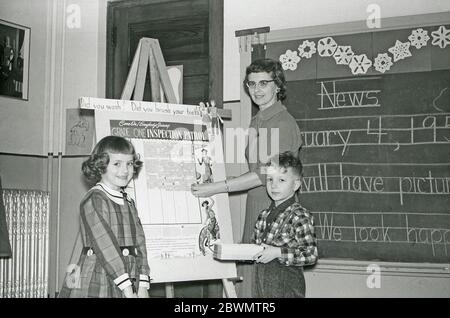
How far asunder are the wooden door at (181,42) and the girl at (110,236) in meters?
0.96

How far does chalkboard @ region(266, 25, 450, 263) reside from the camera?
271cm

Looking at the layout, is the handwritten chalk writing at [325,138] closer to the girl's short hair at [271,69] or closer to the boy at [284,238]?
the girl's short hair at [271,69]

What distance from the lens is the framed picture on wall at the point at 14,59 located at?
3.43 m

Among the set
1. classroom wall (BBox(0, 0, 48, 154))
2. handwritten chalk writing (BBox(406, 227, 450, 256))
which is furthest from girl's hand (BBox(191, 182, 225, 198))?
classroom wall (BBox(0, 0, 48, 154))

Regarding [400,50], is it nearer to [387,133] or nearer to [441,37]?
[441,37]

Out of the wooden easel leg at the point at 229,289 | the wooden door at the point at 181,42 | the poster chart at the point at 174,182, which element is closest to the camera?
the poster chart at the point at 174,182

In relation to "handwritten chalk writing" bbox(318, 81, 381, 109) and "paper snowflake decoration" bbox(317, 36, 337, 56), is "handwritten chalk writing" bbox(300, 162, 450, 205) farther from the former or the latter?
"paper snowflake decoration" bbox(317, 36, 337, 56)

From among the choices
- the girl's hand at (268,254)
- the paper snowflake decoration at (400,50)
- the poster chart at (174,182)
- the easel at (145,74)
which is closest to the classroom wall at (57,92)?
the easel at (145,74)

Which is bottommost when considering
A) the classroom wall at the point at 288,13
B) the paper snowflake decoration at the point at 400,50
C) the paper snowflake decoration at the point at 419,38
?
the paper snowflake decoration at the point at 400,50

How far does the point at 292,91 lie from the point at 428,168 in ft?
2.49

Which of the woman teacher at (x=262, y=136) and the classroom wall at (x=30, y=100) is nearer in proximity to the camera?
the woman teacher at (x=262, y=136)

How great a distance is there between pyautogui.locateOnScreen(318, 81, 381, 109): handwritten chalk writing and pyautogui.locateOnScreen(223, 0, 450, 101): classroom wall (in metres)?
0.35

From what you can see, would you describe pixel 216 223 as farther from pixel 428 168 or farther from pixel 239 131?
pixel 428 168
